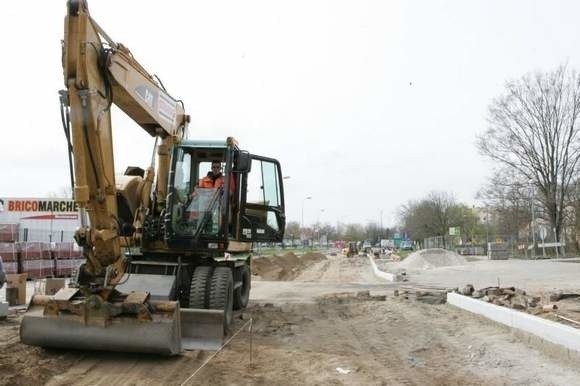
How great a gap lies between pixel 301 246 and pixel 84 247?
11334 centimetres

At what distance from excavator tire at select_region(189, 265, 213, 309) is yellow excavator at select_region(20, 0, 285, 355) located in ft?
0.05

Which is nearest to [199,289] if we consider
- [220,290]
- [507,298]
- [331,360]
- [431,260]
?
[220,290]

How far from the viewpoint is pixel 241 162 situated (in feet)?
32.7

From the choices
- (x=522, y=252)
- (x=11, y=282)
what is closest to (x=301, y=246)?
(x=522, y=252)

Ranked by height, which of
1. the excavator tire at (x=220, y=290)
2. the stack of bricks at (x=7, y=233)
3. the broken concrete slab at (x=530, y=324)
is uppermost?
the stack of bricks at (x=7, y=233)

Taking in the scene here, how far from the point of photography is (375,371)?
740 centimetres

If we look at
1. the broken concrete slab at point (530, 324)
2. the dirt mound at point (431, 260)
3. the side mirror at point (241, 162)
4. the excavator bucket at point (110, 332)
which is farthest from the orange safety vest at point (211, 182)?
the dirt mound at point (431, 260)

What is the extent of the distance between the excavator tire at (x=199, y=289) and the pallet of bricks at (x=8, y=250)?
15.8 metres

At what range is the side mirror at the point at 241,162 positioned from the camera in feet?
32.7

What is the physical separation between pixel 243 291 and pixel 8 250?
1353 cm

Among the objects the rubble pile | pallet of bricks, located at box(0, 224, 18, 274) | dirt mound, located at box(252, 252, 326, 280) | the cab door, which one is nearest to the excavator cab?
the cab door

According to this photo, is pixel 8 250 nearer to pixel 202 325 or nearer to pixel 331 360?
pixel 202 325

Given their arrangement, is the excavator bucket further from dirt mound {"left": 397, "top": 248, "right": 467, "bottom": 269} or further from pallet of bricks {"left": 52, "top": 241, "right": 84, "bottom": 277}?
dirt mound {"left": 397, "top": 248, "right": 467, "bottom": 269}

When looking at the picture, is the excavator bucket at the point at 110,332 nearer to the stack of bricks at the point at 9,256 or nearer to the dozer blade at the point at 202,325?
the dozer blade at the point at 202,325
